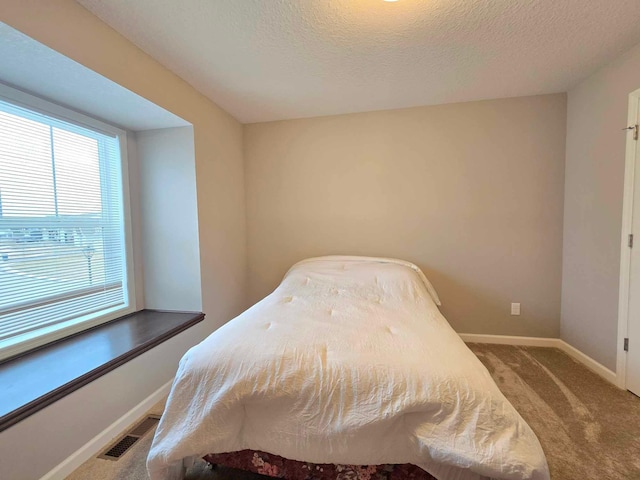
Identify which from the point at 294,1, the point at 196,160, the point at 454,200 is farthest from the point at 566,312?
the point at 196,160

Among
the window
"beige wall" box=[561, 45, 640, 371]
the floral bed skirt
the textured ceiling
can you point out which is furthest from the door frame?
the window

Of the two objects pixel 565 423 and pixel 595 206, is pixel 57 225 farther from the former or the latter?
pixel 595 206

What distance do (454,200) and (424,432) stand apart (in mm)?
2127

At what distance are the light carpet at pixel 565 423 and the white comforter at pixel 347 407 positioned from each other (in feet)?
1.33

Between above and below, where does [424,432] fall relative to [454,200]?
below

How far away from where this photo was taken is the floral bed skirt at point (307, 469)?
1.05m

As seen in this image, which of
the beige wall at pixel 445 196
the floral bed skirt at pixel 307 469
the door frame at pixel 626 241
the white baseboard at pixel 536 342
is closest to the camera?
the floral bed skirt at pixel 307 469

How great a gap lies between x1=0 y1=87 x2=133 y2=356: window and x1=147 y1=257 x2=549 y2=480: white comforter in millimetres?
1244

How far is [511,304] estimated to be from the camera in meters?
2.52

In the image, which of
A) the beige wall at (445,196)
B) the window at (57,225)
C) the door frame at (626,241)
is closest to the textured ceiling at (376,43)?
the beige wall at (445,196)

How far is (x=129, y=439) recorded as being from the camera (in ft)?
4.99

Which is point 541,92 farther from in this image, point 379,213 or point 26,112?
point 26,112

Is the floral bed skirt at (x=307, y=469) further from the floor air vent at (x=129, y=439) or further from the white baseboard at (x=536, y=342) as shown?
the white baseboard at (x=536, y=342)

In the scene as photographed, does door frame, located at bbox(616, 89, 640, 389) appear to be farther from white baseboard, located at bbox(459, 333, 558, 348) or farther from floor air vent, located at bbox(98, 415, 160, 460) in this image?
floor air vent, located at bbox(98, 415, 160, 460)
